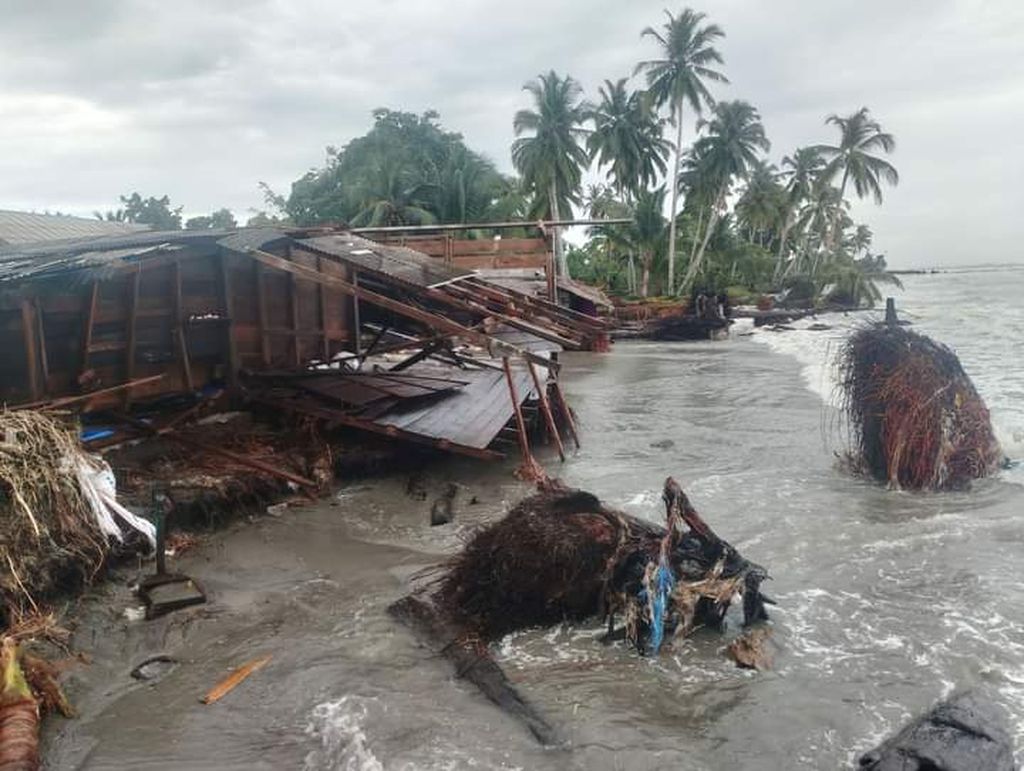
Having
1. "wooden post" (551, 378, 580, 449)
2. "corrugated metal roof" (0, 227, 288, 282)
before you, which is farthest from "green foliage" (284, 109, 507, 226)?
"corrugated metal roof" (0, 227, 288, 282)

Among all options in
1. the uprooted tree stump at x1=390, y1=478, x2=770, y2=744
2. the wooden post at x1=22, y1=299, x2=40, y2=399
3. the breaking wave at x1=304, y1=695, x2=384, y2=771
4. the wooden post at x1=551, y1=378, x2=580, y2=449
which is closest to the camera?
the breaking wave at x1=304, y1=695, x2=384, y2=771

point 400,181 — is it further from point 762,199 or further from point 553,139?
point 762,199

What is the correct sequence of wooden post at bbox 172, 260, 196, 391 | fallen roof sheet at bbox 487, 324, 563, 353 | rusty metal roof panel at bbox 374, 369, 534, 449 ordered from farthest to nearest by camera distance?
1. fallen roof sheet at bbox 487, 324, 563, 353
2. rusty metal roof panel at bbox 374, 369, 534, 449
3. wooden post at bbox 172, 260, 196, 391

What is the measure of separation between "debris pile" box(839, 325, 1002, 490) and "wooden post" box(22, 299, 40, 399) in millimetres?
9813

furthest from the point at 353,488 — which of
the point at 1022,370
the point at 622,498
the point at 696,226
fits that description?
the point at 696,226

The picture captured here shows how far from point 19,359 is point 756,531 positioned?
7.81 meters

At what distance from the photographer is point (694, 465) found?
11203 millimetres

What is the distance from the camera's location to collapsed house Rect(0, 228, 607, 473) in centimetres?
800

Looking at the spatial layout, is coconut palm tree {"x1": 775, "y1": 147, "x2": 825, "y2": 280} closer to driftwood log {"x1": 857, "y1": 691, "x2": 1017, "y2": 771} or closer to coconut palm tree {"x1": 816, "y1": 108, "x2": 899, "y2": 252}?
coconut palm tree {"x1": 816, "y1": 108, "x2": 899, "y2": 252}

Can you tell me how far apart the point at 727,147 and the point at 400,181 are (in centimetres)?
2280

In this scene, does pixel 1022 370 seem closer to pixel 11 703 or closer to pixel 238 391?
pixel 238 391

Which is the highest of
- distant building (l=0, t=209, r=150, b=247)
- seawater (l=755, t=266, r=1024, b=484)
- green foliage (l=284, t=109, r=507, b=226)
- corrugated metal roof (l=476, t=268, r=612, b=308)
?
green foliage (l=284, t=109, r=507, b=226)

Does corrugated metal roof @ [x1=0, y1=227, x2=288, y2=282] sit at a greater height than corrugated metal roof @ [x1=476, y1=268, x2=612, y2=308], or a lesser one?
greater

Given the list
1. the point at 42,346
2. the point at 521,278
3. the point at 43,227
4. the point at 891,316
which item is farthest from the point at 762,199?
the point at 42,346
